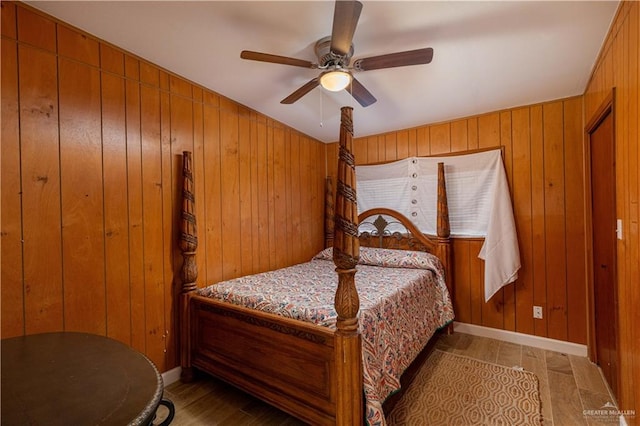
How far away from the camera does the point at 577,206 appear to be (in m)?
2.58

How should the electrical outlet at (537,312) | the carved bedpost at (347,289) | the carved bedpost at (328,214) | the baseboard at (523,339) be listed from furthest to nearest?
the carved bedpost at (328,214), the electrical outlet at (537,312), the baseboard at (523,339), the carved bedpost at (347,289)

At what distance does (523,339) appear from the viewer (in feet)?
9.15

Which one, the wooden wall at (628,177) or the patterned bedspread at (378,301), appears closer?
the wooden wall at (628,177)

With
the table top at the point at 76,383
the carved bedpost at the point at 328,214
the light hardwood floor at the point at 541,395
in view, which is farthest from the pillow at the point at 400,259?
the table top at the point at 76,383

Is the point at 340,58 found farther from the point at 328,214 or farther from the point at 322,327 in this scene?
the point at 328,214

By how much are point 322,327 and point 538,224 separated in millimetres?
2469

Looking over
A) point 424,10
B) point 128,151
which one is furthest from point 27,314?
point 424,10

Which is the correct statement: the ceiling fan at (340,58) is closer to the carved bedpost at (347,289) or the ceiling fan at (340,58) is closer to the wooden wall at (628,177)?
the carved bedpost at (347,289)

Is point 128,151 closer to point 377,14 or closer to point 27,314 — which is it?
point 27,314

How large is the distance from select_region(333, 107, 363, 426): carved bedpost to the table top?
85 cm

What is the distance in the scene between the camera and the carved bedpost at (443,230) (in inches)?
120

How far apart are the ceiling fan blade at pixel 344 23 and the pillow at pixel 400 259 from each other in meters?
2.04

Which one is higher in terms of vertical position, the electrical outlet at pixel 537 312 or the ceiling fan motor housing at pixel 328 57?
the ceiling fan motor housing at pixel 328 57

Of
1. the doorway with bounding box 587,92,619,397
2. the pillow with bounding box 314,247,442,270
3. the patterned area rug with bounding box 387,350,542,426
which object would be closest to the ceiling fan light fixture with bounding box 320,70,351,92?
the doorway with bounding box 587,92,619,397
